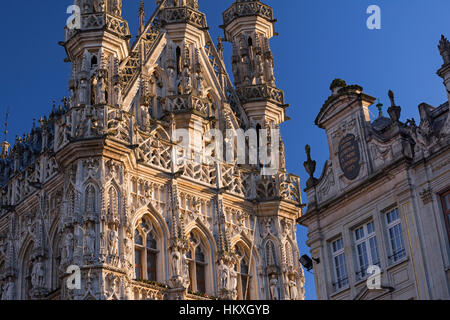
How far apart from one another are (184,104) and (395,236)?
1392cm

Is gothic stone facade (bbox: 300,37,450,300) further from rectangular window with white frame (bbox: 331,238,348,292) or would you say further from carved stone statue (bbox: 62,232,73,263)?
carved stone statue (bbox: 62,232,73,263)

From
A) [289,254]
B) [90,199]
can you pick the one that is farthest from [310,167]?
[289,254]

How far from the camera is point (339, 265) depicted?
23.0m

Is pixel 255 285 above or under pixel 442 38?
under

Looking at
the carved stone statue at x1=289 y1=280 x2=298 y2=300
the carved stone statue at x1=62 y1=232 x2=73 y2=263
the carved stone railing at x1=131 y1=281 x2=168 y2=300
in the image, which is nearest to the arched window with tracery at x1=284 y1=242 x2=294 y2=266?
the carved stone statue at x1=289 y1=280 x2=298 y2=300

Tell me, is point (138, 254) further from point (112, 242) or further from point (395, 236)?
point (395, 236)

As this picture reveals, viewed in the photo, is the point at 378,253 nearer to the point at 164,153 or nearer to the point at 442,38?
the point at 442,38

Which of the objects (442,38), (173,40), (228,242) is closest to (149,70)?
(173,40)

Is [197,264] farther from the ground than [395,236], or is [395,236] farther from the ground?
[197,264]

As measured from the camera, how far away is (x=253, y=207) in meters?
33.9

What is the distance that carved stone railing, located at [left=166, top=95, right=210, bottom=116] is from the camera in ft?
110

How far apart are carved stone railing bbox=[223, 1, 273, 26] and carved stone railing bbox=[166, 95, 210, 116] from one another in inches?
212

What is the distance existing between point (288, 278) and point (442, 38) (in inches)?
522

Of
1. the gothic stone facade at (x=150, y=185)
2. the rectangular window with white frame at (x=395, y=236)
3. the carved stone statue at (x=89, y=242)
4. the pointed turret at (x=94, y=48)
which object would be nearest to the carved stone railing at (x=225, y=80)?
the gothic stone facade at (x=150, y=185)
